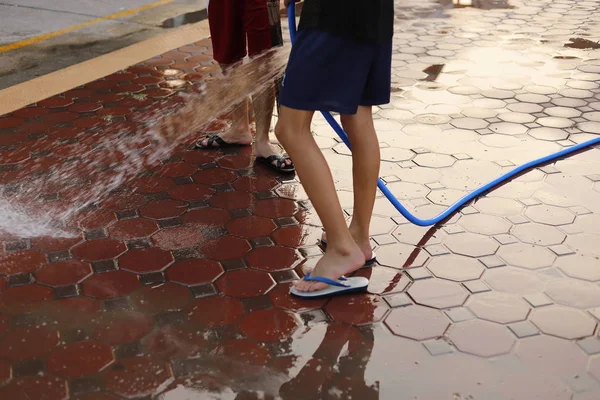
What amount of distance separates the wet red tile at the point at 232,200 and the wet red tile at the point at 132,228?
382 mm

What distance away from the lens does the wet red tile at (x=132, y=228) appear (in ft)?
11.0

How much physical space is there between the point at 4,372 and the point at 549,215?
103 inches

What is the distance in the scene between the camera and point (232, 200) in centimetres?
374

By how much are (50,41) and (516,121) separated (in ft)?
15.0

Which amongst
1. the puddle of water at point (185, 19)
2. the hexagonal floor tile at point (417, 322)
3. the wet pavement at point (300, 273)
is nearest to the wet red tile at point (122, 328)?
the wet pavement at point (300, 273)

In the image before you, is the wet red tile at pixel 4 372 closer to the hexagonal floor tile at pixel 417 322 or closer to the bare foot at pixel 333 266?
the bare foot at pixel 333 266

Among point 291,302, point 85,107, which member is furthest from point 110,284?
point 85,107

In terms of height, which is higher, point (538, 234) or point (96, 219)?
point (96, 219)

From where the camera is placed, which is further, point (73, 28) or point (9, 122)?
point (73, 28)

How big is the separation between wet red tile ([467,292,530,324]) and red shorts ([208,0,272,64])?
200cm

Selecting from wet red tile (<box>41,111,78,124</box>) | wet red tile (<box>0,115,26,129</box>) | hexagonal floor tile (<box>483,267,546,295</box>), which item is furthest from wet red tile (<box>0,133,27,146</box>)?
hexagonal floor tile (<box>483,267,546,295</box>)

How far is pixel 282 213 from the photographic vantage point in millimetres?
3602

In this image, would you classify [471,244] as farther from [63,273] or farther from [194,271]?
[63,273]

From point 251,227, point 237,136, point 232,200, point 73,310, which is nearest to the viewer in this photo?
point 73,310
